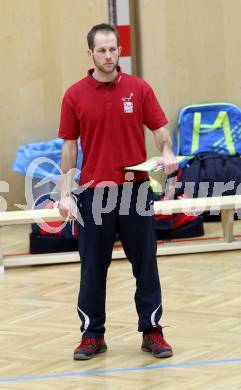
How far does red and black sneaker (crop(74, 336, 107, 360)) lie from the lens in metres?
5.30

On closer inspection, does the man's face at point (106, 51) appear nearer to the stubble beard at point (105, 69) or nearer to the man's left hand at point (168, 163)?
the stubble beard at point (105, 69)

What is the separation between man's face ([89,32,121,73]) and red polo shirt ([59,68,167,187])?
11 cm

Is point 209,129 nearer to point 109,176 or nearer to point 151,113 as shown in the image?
point 151,113

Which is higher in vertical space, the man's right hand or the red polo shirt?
the red polo shirt

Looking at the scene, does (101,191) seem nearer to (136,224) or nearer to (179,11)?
(136,224)

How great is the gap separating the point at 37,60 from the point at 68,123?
12.8 feet

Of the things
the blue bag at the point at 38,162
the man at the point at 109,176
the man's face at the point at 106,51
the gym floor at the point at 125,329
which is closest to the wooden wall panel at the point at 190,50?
the blue bag at the point at 38,162

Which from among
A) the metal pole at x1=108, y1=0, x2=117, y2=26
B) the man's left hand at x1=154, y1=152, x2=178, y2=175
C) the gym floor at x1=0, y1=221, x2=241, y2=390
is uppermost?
the metal pole at x1=108, y1=0, x2=117, y2=26

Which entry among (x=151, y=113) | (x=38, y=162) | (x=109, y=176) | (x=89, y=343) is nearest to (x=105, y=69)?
(x=151, y=113)

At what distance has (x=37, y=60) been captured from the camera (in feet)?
29.6

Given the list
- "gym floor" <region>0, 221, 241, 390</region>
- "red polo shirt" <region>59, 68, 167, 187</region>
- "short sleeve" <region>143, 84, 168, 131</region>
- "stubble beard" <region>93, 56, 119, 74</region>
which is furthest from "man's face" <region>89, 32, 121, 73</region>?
"gym floor" <region>0, 221, 241, 390</region>

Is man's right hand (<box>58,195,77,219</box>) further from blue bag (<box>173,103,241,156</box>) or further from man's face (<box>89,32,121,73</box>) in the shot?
blue bag (<box>173,103,241,156</box>)

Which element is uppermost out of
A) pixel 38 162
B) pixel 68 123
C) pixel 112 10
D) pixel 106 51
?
pixel 106 51

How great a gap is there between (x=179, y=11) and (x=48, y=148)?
1.68m
